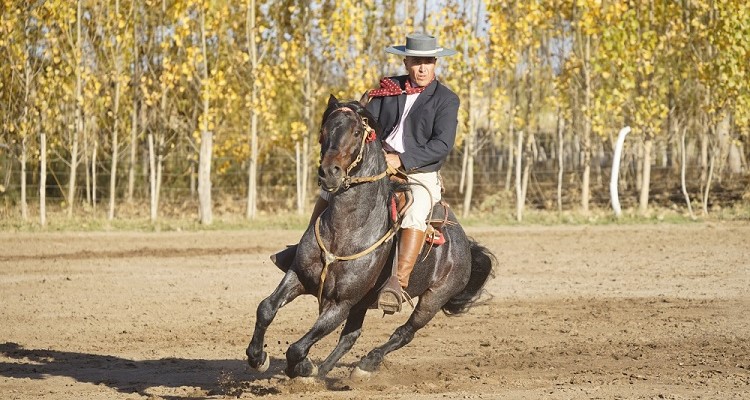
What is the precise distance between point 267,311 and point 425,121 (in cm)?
201

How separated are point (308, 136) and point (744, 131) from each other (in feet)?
33.7

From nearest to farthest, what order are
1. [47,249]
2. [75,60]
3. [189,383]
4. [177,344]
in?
[189,383] < [177,344] < [47,249] < [75,60]

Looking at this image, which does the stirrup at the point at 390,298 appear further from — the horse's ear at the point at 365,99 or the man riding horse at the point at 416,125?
the horse's ear at the point at 365,99

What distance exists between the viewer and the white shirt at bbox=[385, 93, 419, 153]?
325 inches

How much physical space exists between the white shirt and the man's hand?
26 cm

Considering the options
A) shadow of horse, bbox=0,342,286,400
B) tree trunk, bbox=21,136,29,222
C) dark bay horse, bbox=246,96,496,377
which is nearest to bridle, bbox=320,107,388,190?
dark bay horse, bbox=246,96,496,377

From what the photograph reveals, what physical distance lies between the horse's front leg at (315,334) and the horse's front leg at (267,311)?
0.20 metres

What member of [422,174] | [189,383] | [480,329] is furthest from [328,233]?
[480,329]

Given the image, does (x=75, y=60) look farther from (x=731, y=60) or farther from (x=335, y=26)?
(x=731, y=60)

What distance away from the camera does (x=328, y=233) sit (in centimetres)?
750

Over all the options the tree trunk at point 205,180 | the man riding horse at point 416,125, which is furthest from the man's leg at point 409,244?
the tree trunk at point 205,180

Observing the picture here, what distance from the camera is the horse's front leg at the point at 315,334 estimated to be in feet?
24.3

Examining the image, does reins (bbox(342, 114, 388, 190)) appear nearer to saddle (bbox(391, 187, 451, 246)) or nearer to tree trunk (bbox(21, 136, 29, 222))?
saddle (bbox(391, 187, 451, 246))

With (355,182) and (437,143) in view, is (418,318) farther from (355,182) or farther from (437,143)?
(355,182)
